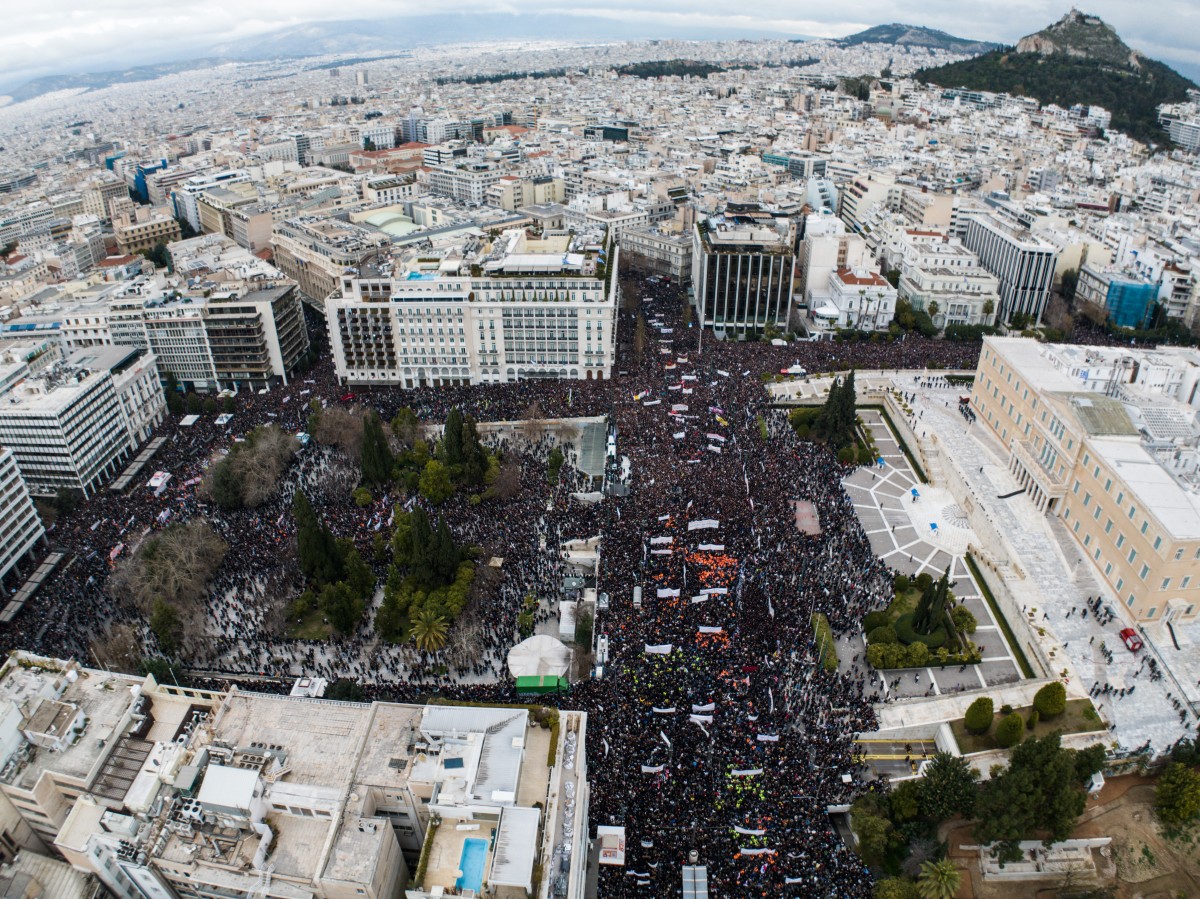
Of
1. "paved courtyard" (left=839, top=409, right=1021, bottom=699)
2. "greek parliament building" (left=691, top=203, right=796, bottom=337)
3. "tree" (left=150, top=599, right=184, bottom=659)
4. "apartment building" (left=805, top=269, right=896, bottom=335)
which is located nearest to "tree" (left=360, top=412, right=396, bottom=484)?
"tree" (left=150, top=599, right=184, bottom=659)

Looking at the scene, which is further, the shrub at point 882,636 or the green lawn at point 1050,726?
the shrub at point 882,636

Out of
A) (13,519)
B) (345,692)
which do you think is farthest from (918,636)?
(13,519)

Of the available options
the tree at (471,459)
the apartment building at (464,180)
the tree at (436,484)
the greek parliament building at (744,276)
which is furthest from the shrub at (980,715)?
the apartment building at (464,180)

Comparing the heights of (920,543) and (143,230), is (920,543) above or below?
below

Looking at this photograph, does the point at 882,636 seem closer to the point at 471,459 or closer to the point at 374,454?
the point at 471,459

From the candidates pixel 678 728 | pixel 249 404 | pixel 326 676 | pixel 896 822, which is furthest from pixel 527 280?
pixel 896 822

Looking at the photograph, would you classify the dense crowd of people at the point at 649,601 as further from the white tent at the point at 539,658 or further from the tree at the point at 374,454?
the tree at the point at 374,454

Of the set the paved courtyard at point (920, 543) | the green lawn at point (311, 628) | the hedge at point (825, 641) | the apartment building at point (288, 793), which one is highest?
the apartment building at point (288, 793)
